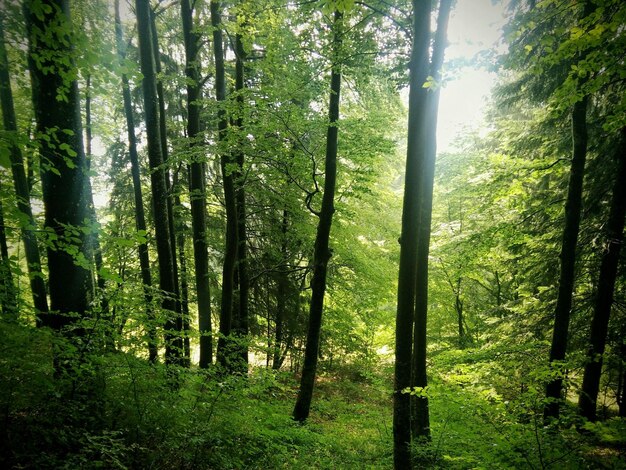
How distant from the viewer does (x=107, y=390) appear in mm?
3908

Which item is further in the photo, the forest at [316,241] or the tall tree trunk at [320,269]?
the tall tree trunk at [320,269]

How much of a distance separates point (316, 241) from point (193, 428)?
5051 millimetres

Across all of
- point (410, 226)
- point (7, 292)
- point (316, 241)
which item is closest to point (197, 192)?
point (316, 241)

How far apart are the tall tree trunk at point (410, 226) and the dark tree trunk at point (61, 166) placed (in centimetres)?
415

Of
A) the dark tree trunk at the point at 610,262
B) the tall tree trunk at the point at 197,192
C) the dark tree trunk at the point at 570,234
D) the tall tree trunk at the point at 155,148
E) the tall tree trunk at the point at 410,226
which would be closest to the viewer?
the tall tree trunk at the point at 410,226

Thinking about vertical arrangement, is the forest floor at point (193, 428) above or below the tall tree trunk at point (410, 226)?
below

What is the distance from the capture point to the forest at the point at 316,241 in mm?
3701

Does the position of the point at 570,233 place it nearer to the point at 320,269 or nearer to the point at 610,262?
the point at 610,262

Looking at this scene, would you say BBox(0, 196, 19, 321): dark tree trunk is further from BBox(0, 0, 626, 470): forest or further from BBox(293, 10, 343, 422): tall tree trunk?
BBox(293, 10, 343, 422): tall tree trunk

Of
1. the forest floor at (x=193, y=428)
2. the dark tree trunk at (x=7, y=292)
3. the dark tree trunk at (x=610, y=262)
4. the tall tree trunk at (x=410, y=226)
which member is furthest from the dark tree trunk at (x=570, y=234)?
the dark tree trunk at (x=7, y=292)

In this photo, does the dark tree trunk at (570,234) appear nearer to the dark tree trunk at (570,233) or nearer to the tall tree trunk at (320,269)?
the dark tree trunk at (570,233)

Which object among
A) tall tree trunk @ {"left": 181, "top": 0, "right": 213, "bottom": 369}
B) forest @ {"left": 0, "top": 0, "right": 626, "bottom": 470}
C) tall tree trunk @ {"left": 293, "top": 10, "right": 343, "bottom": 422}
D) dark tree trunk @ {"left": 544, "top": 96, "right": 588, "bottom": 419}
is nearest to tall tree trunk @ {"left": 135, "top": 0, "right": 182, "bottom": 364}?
forest @ {"left": 0, "top": 0, "right": 626, "bottom": 470}

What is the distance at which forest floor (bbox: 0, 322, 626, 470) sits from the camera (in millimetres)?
3111

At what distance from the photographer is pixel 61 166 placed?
3938 mm
